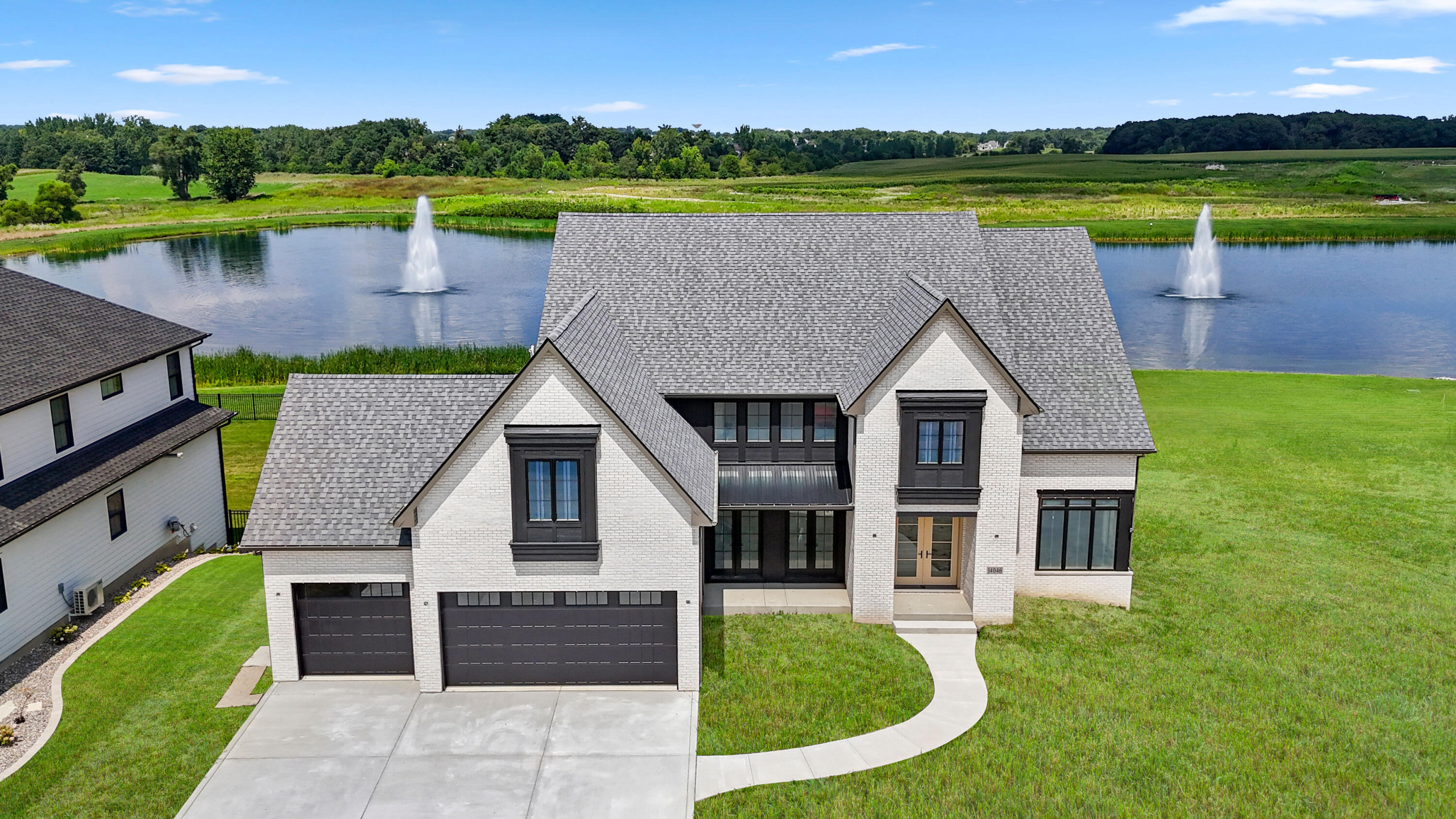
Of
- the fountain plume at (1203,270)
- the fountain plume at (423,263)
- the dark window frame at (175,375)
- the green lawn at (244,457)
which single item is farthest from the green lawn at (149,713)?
the fountain plume at (1203,270)

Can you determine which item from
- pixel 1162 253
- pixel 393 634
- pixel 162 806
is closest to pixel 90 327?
pixel 393 634

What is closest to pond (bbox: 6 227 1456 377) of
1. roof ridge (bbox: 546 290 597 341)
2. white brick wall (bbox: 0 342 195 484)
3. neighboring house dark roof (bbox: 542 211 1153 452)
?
white brick wall (bbox: 0 342 195 484)

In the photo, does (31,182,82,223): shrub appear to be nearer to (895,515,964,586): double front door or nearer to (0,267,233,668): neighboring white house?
(0,267,233,668): neighboring white house

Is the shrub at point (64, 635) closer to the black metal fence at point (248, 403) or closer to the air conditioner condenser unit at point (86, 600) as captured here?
the air conditioner condenser unit at point (86, 600)

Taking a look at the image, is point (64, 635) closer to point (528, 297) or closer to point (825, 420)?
point (825, 420)

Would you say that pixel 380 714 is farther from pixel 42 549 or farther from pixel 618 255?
pixel 618 255

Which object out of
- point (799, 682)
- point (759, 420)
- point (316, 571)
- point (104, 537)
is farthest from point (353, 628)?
point (759, 420)
